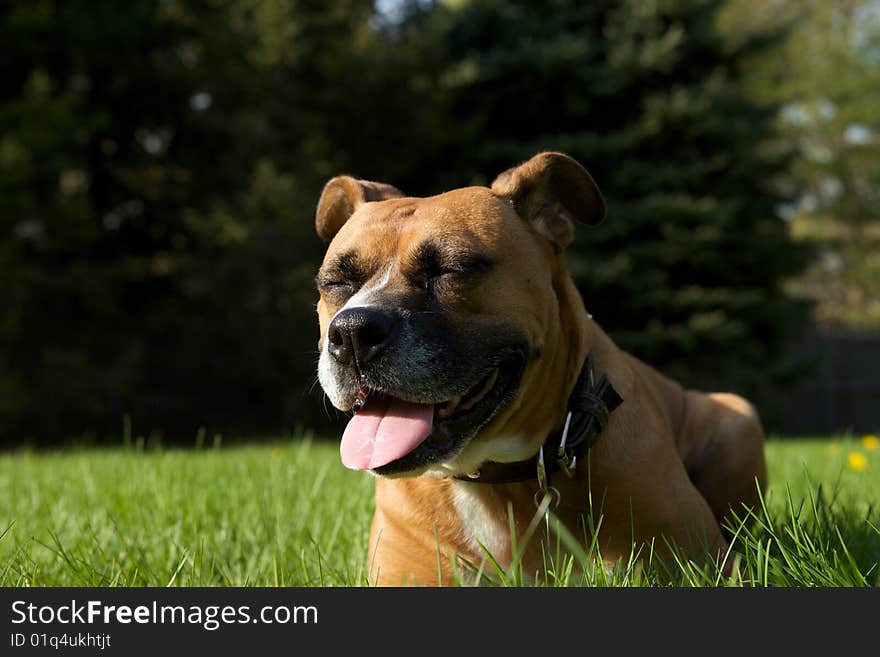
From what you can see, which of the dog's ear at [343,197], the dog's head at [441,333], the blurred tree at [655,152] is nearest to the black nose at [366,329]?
the dog's head at [441,333]

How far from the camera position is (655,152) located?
12812 millimetres

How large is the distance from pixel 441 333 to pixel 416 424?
10.7 inches

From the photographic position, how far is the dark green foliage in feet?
39.6

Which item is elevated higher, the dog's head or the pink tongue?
the dog's head

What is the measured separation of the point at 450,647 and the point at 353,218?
156 centimetres

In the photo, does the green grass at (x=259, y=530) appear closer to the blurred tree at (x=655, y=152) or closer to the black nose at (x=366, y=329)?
the black nose at (x=366, y=329)

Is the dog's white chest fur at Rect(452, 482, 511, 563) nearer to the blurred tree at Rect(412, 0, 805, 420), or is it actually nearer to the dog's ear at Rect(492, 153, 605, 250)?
the dog's ear at Rect(492, 153, 605, 250)

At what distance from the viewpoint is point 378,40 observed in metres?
13.8

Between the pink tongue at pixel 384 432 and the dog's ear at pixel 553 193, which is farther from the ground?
the dog's ear at pixel 553 193

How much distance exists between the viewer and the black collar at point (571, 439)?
2607mm

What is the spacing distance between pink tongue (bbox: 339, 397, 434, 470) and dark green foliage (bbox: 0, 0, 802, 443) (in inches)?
383

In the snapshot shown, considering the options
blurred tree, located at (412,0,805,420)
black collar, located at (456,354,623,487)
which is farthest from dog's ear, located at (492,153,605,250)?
blurred tree, located at (412,0,805,420)

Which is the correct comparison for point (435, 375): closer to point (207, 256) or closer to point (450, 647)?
point (450, 647)

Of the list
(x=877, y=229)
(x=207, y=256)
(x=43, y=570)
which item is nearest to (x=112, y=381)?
(x=207, y=256)
